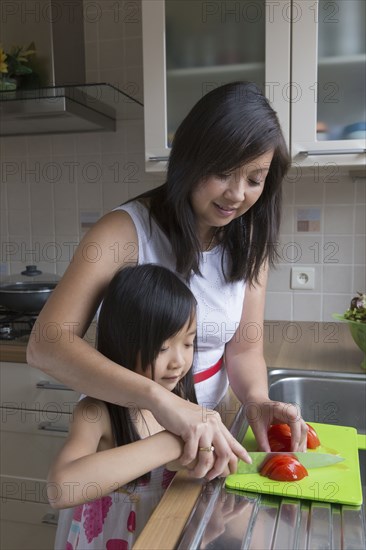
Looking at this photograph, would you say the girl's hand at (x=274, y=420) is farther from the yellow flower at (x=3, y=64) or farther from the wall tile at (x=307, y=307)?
the yellow flower at (x=3, y=64)

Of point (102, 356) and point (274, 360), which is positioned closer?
point (102, 356)

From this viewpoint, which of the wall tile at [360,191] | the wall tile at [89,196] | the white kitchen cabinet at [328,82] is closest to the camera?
the white kitchen cabinet at [328,82]

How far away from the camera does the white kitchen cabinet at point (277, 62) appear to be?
53.6 inches

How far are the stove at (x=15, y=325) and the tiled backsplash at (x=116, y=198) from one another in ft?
0.93

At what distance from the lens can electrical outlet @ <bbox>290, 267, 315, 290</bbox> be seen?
1771 millimetres

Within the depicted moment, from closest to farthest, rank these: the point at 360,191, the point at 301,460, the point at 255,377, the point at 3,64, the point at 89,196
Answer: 1. the point at 301,460
2. the point at 255,377
3. the point at 3,64
4. the point at 360,191
5. the point at 89,196

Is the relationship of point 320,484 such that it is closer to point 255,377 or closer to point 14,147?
point 255,377

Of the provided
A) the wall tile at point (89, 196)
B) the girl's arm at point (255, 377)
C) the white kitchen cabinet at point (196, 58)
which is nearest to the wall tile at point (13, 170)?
the wall tile at point (89, 196)

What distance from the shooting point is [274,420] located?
824 millimetres

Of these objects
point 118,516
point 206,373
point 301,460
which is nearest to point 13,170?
point 206,373

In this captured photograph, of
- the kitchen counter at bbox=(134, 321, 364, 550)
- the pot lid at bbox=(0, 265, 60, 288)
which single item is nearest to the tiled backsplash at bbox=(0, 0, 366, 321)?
the kitchen counter at bbox=(134, 321, 364, 550)

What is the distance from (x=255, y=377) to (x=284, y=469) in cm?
27

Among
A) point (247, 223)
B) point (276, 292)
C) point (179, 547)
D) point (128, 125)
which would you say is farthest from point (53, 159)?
point (179, 547)

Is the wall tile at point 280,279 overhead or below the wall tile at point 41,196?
below
